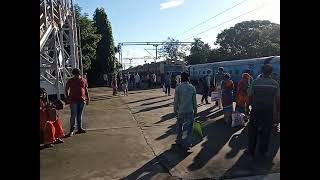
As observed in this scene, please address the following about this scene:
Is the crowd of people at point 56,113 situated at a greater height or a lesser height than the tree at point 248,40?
lesser

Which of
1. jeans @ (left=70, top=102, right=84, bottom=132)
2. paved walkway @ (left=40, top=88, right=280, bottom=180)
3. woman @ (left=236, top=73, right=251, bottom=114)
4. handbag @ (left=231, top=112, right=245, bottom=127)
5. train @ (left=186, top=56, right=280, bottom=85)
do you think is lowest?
paved walkway @ (left=40, top=88, right=280, bottom=180)

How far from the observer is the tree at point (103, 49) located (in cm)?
4738

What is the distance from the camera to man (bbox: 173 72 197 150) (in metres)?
7.67

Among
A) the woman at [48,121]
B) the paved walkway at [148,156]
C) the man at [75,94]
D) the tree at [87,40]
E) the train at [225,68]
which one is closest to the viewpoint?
the paved walkway at [148,156]

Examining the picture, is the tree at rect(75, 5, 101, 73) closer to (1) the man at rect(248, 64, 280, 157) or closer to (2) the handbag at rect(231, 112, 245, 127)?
(2) the handbag at rect(231, 112, 245, 127)

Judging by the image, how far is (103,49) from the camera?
4744cm

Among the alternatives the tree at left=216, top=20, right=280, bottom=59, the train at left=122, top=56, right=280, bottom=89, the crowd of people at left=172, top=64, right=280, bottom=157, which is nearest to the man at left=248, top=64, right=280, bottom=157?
the crowd of people at left=172, top=64, right=280, bottom=157

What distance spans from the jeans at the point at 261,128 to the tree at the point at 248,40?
56.3 metres

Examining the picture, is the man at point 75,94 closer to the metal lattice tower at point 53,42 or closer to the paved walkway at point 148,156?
the paved walkway at point 148,156

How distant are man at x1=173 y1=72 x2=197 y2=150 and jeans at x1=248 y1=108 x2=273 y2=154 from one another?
3.95 feet

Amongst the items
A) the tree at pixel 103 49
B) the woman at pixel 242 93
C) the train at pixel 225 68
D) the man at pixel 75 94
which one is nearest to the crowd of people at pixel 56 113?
the man at pixel 75 94
